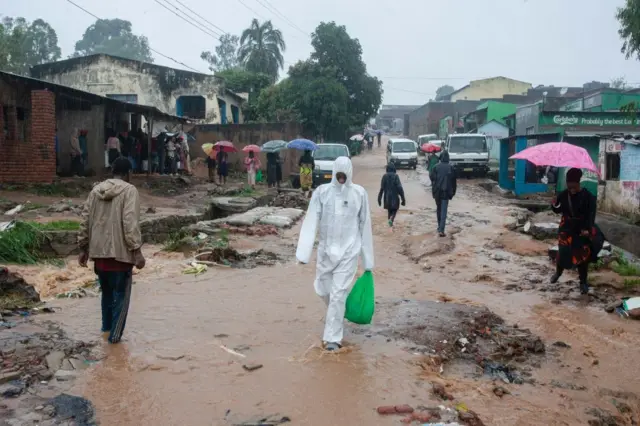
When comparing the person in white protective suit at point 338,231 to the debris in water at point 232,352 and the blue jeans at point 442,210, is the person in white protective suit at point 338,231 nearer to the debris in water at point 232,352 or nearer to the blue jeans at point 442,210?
the debris in water at point 232,352

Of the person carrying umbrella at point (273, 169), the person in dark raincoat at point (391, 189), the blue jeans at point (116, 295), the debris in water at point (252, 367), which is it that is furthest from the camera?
the person carrying umbrella at point (273, 169)

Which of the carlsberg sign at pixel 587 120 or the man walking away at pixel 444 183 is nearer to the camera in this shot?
the man walking away at pixel 444 183

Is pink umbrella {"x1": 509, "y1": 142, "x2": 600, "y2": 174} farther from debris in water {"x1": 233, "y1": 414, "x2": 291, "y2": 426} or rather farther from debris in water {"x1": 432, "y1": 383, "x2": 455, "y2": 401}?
debris in water {"x1": 233, "y1": 414, "x2": 291, "y2": 426}

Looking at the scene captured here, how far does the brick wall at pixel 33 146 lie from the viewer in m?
13.8

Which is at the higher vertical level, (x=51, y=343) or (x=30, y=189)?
(x=30, y=189)

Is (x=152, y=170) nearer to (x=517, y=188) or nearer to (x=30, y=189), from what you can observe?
(x=30, y=189)

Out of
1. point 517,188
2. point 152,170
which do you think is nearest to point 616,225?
point 517,188

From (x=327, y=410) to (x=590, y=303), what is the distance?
4.83 metres

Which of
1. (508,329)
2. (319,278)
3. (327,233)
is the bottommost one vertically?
(508,329)

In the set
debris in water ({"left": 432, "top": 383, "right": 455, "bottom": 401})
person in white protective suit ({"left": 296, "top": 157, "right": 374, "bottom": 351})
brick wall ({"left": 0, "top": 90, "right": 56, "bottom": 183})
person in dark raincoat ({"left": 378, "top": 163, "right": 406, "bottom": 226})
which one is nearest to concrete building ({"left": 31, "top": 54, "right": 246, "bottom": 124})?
brick wall ({"left": 0, "top": 90, "right": 56, "bottom": 183})

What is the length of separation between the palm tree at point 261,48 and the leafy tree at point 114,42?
34463mm

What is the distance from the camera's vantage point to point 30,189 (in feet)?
44.9

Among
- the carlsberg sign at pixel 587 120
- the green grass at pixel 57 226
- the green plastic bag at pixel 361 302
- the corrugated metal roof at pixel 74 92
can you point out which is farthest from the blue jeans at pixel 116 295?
the carlsberg sign at pixel 587 120

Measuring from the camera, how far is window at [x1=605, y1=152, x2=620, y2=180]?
16016mm
